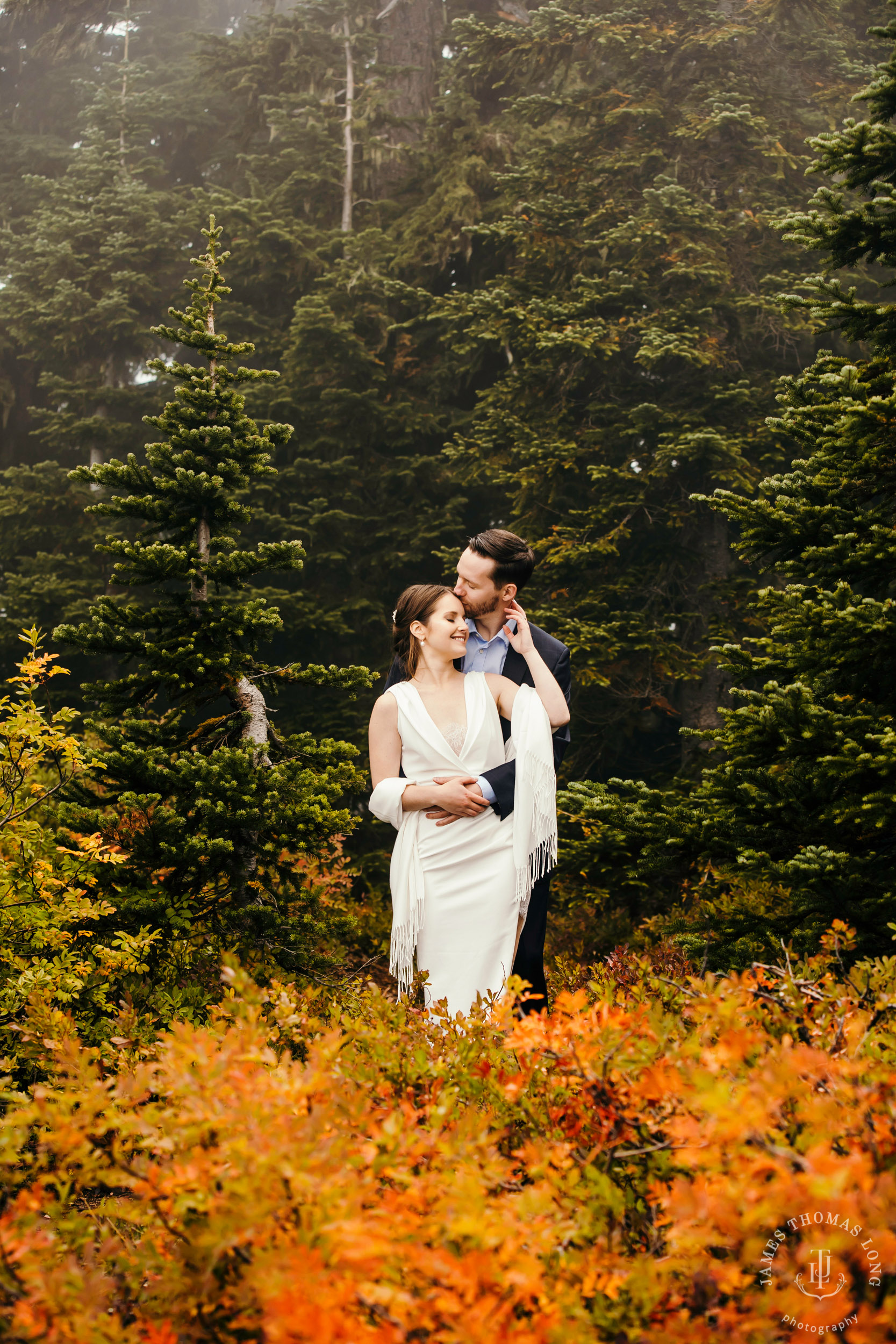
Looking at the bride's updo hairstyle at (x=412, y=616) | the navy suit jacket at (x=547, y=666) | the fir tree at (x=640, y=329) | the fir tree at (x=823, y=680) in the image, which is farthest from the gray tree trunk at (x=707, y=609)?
Result: the bride's updo hairstyle at (x=412, y=616)

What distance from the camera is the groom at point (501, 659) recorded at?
338 centimetres

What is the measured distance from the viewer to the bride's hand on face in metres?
3.60

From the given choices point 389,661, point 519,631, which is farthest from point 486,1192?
point 389,661

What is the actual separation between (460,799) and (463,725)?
365mm

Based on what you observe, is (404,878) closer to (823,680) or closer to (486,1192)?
(486,1192)

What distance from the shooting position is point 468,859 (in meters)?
3.42

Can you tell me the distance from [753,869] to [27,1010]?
3.27m

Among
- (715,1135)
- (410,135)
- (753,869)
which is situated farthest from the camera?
(410,135)

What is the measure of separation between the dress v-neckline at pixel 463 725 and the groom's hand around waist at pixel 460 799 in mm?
117

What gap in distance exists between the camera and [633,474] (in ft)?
33.1

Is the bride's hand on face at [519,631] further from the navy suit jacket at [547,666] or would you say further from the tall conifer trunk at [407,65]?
the tall conifer trunk at [407,65]

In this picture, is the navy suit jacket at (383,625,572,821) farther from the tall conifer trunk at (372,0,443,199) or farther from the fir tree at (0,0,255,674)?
the tall conifer trunk at (372,0,443,199)

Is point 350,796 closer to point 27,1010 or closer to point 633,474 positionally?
point 633,474

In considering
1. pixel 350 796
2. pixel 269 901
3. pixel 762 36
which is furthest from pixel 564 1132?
pixel 762 36
